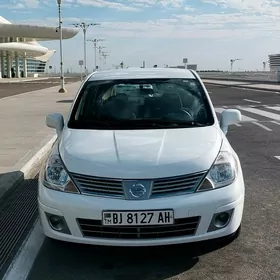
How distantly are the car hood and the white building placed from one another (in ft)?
181

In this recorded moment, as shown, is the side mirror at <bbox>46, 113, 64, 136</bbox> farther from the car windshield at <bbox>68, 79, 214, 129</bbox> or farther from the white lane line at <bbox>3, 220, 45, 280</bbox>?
the white lane line at <bbox>3, 220, 45, 280</bbox>

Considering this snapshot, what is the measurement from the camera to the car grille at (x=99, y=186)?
12.3ft

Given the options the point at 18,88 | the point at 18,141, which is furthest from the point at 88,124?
the point at 18,88

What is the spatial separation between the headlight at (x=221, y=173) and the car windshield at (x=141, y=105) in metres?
0.85

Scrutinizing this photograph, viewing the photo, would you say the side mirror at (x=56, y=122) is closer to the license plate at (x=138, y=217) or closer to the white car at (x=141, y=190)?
the white car at (x=141, y=190)

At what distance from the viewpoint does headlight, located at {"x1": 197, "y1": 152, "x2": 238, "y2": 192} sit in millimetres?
3820

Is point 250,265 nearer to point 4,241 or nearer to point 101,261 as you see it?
point 101,261

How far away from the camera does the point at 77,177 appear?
3850mm

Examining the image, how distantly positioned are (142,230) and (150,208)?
Answer: 7.9 inches

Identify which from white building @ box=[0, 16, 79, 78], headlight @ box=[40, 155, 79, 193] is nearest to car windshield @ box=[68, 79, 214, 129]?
headlight @ box=[40, 155, 79, 193]

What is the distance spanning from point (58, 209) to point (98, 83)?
2.28 metres

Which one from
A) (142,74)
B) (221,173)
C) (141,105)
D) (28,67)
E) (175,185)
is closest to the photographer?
(175,185)

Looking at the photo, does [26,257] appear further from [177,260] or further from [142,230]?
[177,260]

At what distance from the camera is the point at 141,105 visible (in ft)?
17.4
